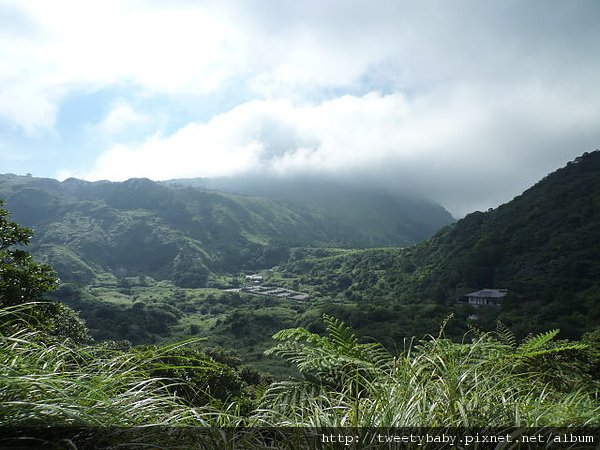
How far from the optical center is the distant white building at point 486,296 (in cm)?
5076

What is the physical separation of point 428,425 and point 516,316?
135 ft

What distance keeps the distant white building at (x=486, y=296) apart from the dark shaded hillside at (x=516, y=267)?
6.45ft

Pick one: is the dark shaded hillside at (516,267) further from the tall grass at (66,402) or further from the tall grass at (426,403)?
the tall grass at (66,402)

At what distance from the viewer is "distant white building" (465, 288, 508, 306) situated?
5076 cm

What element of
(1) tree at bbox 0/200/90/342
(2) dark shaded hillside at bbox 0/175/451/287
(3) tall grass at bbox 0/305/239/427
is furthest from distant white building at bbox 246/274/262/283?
(3) tall grass at bbox 0/305/239/427

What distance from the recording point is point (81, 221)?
563 ft

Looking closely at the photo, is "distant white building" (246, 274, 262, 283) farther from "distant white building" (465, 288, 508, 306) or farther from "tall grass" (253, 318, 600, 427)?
"tall grass" (253, 318, 600, 427)

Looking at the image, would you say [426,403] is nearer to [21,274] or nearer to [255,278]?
[21,274]

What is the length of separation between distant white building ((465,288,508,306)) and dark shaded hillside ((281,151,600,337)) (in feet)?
6.45

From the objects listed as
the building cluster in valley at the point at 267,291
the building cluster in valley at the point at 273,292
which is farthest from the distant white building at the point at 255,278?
the building cluster in valley at the point at 273,292

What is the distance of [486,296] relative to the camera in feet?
169

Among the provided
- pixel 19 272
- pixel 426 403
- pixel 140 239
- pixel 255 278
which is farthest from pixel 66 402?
pixel 140 239

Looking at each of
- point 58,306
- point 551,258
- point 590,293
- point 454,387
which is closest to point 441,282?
Answer: point 551,258

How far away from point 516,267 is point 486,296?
8336 mm
